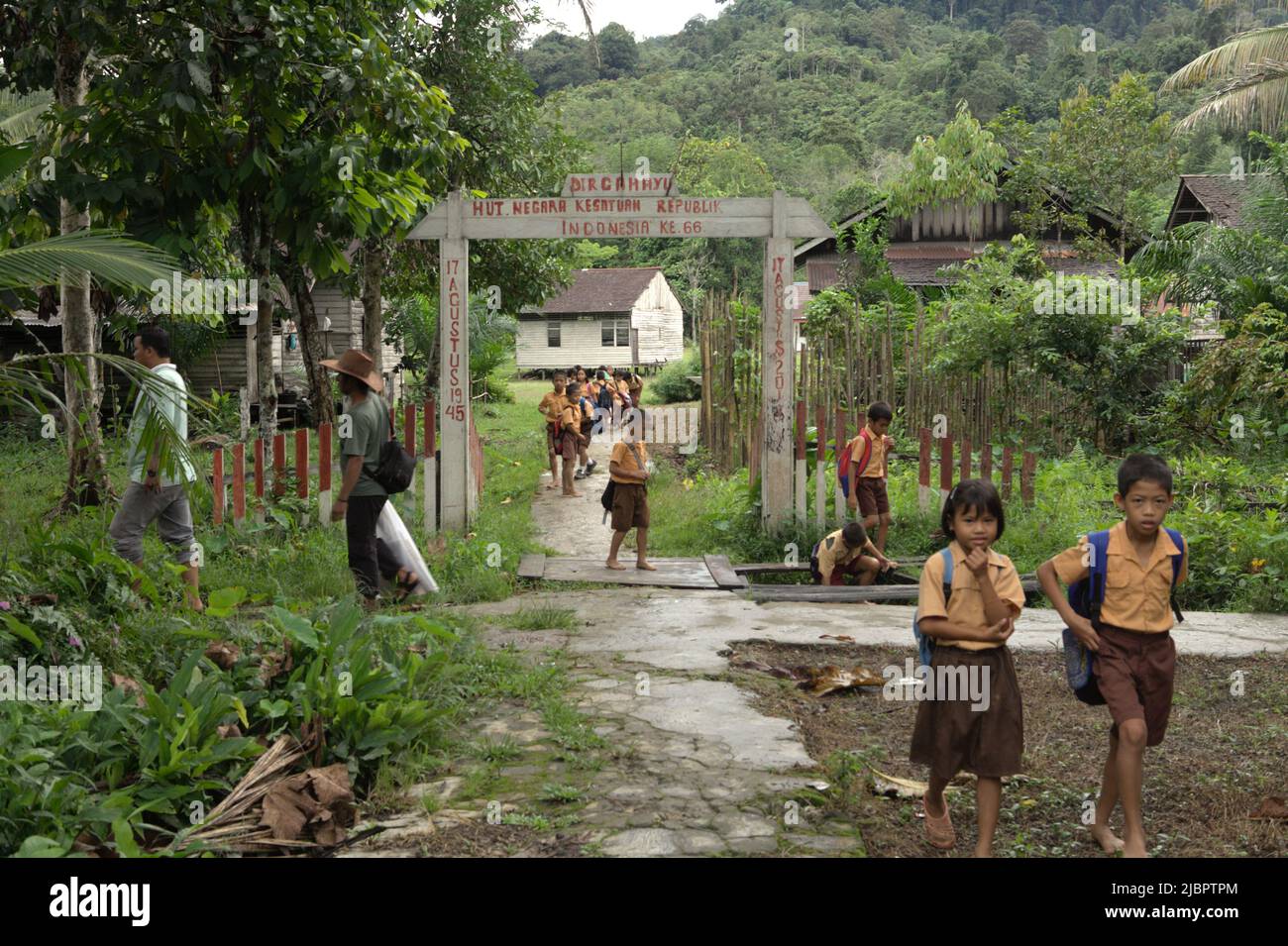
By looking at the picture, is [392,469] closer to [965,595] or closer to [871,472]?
[965,595]

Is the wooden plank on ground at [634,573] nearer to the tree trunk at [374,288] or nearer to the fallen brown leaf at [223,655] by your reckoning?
the fallen brown leaf at [223,655]

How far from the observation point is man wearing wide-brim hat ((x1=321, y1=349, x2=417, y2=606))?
779 cm

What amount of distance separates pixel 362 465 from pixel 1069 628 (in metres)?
4.59

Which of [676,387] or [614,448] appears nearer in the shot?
[614,448]

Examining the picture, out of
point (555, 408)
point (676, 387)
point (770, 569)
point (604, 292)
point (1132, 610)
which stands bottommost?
point (770, 569)

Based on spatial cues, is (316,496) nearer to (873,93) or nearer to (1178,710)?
(1178,710)

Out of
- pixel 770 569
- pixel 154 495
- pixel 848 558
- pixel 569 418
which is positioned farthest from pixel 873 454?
pixel 569 418

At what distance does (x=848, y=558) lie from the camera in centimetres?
1016

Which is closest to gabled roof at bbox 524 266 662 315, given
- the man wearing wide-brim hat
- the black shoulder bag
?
the man wearing wide-brim hat

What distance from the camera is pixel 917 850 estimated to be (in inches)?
185

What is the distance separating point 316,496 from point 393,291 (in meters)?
12.2

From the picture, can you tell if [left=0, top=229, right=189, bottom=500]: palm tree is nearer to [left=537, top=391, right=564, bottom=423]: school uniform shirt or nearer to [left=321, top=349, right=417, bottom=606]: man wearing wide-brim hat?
[left=321, top=349, right=417, bottom=606]: man wearing wide-brim hat

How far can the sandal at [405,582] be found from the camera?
821 cm
